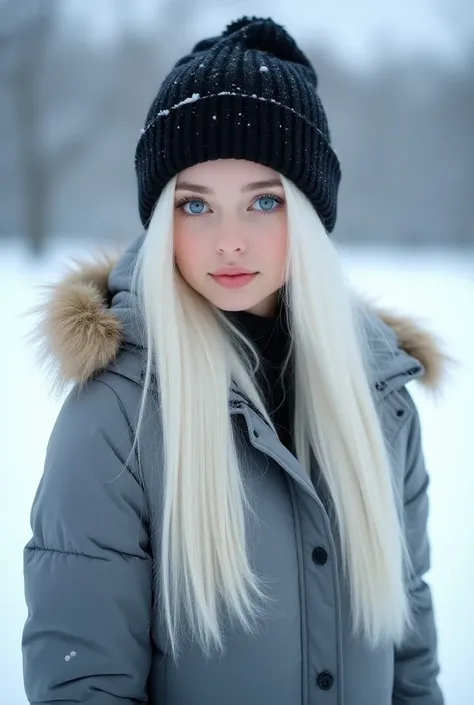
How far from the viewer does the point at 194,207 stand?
3.71 ft

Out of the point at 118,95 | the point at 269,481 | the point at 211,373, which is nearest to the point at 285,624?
the point at 269,481

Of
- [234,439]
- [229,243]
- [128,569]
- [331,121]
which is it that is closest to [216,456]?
[234,439]

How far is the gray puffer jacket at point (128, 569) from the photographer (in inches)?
38.6

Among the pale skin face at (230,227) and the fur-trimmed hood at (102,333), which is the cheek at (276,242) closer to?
the pale skin face at (230,227)

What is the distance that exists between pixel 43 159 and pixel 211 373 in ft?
15.4

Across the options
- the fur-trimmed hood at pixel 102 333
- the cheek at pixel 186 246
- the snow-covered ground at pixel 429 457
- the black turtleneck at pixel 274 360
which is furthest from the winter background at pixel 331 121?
the cheek at pixel 186 246

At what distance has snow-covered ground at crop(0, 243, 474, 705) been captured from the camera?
6.31 feet

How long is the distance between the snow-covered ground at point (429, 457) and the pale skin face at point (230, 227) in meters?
0.33

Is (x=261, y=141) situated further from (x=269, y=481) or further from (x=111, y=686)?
(x=111, y=686)

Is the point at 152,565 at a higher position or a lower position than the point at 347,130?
lower

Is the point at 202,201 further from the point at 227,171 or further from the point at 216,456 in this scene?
the point at 216,456

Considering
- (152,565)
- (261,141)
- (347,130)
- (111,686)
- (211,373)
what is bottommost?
(111,686)

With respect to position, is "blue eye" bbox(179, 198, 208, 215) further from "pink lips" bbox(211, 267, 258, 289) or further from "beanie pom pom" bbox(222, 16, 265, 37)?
"beanie pom pom" bbox(222, 16, 265, 37)

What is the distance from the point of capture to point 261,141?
1097 mm
